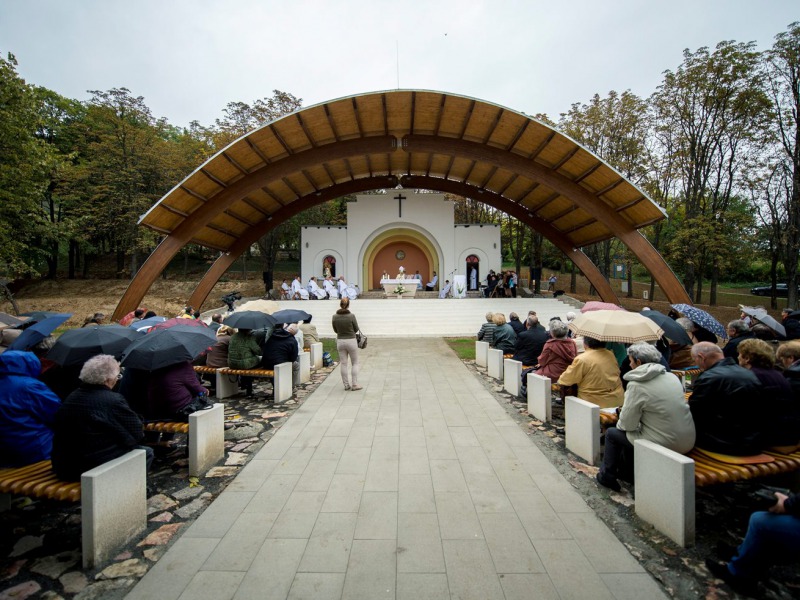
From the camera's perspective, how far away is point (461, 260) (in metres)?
26.0

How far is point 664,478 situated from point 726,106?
980 inches

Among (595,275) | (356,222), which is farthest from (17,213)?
(595,275)

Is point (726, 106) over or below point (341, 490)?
over

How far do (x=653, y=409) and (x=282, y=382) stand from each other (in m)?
5.07

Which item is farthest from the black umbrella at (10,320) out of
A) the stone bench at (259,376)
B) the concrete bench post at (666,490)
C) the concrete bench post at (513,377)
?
the concrete bench post at (666,490)

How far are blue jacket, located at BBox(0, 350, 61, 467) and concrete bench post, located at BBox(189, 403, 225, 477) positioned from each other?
1045 millimetres

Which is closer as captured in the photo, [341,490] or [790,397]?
[790,397]

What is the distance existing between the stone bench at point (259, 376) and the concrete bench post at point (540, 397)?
3.77m

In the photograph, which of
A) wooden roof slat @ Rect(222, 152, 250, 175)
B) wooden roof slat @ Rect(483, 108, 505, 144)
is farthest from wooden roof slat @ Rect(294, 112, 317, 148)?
wooden roof slat @ Rect(483, 108, 505, 144)

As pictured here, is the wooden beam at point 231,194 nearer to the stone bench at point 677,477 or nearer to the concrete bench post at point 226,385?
the concrete bench post at point 226,385

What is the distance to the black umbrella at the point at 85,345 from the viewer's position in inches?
151

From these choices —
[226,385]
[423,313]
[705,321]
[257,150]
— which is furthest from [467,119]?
[226,385]

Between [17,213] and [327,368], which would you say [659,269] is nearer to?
[327,368]

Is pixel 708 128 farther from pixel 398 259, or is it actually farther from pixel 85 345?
pixel 85 345
